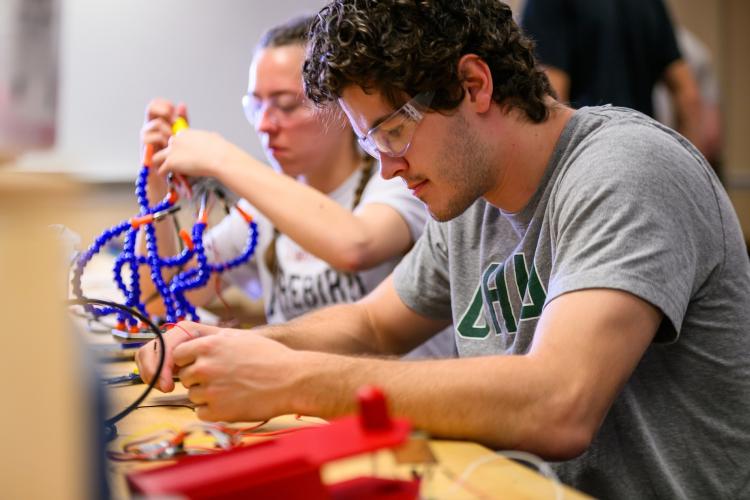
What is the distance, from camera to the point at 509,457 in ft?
3.22

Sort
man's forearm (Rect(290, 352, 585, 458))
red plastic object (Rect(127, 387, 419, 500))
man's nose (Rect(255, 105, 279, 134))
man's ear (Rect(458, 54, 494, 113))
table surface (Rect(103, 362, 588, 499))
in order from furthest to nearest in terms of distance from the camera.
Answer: man's nose (Rect(255, 105, 279, 134))
man's ear (Rect(458, 54, 494, 113))
man's forearm (Rect(290, 352, 585, 458))
table surface (Rect(103, 362, 588, 499))
red plastic object (Rect(127, 387, 419, 500))

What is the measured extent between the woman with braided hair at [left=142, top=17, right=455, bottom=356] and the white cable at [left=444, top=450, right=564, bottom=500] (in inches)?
→ 31.3

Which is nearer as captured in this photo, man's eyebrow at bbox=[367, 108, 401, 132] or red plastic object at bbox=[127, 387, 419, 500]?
red plastic object at bbox=[127, 387, 419, 500]

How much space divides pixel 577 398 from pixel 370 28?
0.65 metres

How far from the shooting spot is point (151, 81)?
13.0ft

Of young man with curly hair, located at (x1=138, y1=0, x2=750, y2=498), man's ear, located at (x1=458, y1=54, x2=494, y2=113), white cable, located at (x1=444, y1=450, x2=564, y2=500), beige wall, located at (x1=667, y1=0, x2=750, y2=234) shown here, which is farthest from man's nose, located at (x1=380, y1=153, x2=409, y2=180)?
beige wall, located at (x1=667, y1=0, x2=750, y2=234)

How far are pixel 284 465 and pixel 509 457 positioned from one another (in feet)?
1.22

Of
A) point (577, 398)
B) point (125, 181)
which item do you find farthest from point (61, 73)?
point (125, 181)

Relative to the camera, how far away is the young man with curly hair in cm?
101

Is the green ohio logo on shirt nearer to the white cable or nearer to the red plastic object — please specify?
the white cable

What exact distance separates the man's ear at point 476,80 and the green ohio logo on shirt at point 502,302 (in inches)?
9.6

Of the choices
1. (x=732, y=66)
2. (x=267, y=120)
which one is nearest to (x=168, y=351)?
(x=267, y=120)

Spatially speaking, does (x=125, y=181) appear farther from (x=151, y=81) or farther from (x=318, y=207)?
(x=318, y=207)

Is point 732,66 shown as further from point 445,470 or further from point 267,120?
point 445,470
